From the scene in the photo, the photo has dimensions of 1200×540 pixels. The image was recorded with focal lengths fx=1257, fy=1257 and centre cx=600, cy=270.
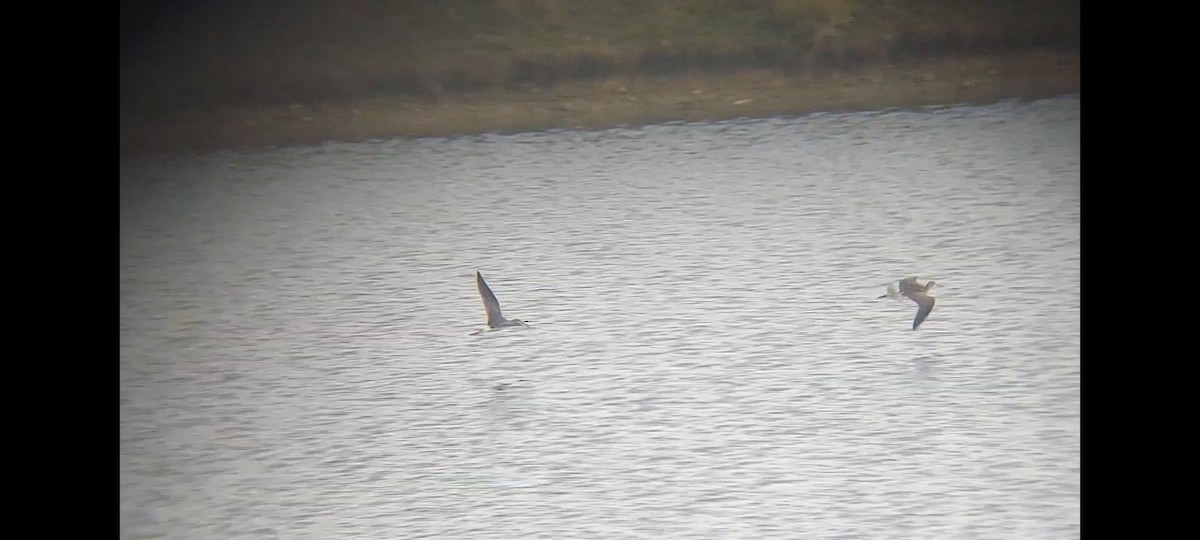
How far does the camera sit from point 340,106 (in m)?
3.23

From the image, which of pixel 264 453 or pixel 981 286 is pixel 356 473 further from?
pixel 981 286

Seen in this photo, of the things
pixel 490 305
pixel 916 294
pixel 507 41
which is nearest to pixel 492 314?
pixel 490 305

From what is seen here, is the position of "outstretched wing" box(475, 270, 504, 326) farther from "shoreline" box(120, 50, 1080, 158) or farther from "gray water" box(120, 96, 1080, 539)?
"shoreline" box(120, 50, 1080, 158)

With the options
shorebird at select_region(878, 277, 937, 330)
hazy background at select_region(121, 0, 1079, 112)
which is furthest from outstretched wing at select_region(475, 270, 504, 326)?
hazy background at select_region(121, 0, 1079, 112)

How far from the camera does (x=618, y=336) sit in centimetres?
229

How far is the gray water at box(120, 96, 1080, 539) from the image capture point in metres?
1.84

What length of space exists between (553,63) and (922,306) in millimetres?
1305

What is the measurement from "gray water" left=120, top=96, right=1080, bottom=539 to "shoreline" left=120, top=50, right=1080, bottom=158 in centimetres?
6

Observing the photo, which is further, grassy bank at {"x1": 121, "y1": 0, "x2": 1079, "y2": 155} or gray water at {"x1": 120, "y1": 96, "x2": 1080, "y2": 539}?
grassy bank at {"x1": 121, "y1": 0, "x2": 1079, "y2": 155}

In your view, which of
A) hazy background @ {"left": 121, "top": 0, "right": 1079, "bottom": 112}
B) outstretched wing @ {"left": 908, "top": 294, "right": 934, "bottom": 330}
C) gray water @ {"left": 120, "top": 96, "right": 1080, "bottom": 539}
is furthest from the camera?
hazy background @ {"left": 121, "top": 0, "right": 1079, "bottom": 112}
